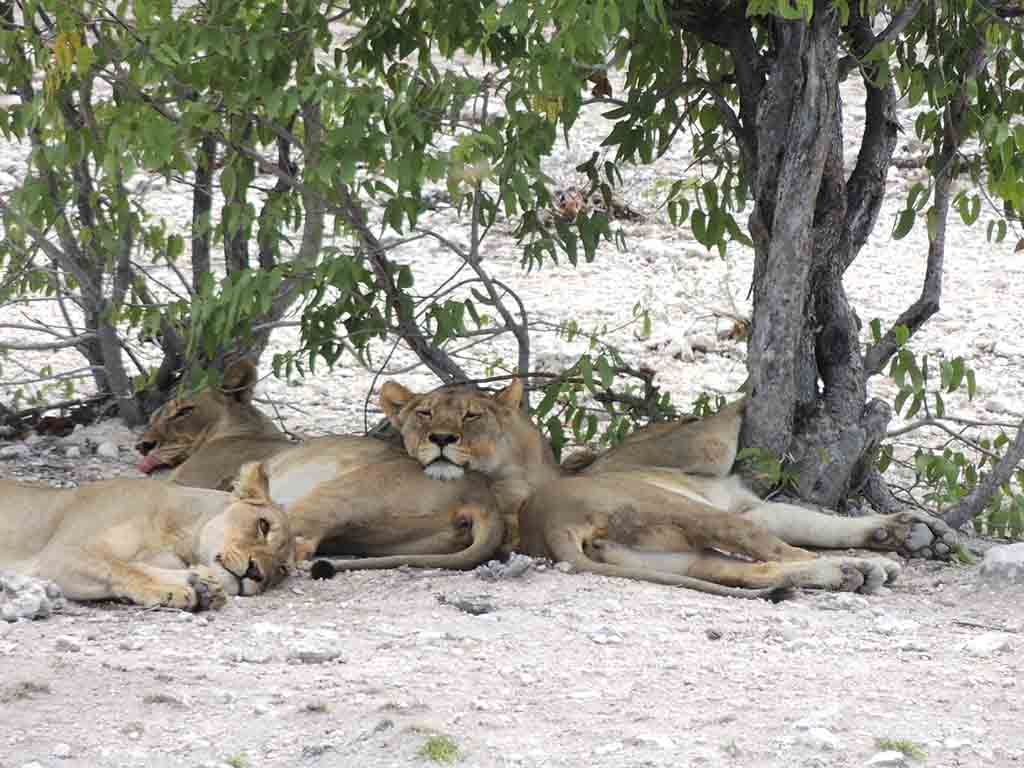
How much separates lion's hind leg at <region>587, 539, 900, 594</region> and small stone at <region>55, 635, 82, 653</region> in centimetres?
194

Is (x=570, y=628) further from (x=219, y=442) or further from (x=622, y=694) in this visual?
(x=219, y=442)

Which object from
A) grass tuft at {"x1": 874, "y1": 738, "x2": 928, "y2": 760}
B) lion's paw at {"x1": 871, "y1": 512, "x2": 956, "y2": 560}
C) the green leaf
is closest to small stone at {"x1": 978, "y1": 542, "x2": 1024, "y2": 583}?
lion's paw at {"x1": 871, "y1": 512, "x2": 956, "y2": 560}

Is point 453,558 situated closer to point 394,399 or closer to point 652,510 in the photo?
point 652,510

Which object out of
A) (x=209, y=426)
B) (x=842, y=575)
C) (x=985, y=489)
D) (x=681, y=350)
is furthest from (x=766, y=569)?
(x=681, y=350)

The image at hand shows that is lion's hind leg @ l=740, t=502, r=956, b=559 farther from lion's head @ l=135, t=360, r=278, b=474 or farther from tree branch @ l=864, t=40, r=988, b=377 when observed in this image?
lion's head @ l=135, t=360, r=278, b=474

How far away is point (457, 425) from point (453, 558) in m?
0.74

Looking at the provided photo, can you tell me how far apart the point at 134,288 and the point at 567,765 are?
4484mm

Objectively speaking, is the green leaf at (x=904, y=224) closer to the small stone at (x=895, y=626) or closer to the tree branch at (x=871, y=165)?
the tree branch at (x=871, y=165)

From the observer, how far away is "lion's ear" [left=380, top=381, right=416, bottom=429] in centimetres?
682

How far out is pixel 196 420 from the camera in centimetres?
744

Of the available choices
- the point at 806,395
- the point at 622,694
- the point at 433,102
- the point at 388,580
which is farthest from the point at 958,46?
the point at 622,694

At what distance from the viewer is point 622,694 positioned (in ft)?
14.4

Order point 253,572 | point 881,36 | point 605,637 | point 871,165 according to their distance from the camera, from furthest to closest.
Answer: point 871,165, point 881,36, point 253,572, point 605,637

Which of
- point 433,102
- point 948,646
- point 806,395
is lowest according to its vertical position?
point 948,646
